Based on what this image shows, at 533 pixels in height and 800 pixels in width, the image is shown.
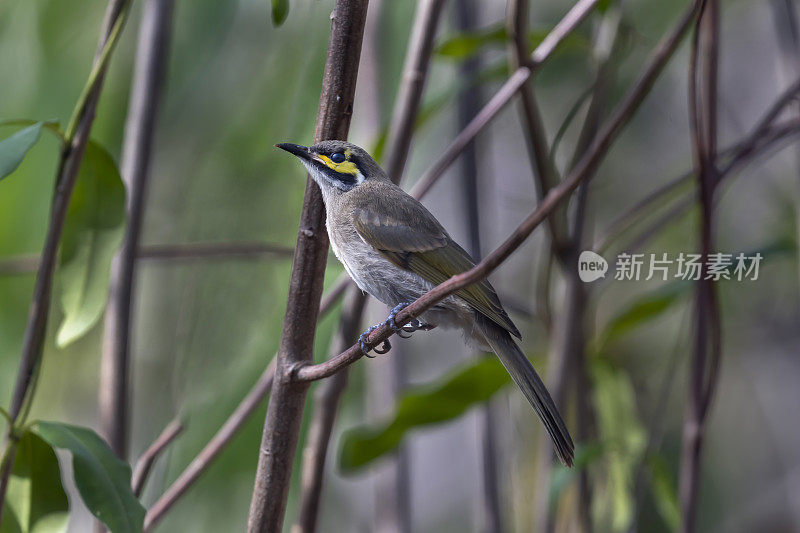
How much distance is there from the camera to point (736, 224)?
227 centimetres

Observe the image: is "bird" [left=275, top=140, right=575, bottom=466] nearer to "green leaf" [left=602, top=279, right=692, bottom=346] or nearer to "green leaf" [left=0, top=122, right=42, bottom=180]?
"green leaf" [left=0, top=122, right=42, bottom=180]

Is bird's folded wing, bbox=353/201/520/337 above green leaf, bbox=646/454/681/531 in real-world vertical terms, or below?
above

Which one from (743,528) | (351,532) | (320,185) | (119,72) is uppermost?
(119,72)

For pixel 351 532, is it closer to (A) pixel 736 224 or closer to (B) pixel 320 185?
(A) pixel 736 224

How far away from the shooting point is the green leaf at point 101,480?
83cm

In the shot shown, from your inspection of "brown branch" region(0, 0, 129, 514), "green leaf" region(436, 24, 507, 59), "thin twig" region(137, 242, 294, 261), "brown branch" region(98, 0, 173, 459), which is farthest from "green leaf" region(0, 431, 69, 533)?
"green leaf" region(436, 24, 507, 59)

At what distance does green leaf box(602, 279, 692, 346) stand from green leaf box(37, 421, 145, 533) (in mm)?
905

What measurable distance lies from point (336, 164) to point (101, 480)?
0.42m

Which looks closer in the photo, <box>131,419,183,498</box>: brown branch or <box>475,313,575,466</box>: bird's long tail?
<box>475,313,575,466</box>: bird's long tail

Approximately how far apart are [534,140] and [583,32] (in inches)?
30.5

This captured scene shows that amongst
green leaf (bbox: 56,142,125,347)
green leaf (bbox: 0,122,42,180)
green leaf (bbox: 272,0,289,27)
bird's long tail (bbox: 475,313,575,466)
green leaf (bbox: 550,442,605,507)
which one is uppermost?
green leaf (bbox: 272,0,289,27)

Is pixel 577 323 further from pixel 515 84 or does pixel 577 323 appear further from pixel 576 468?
pixel 515 84

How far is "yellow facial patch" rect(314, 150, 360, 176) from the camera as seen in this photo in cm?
90

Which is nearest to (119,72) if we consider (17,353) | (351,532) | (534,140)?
(17,353)
